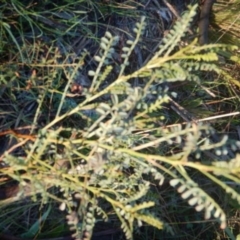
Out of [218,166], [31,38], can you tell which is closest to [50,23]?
[31,38]

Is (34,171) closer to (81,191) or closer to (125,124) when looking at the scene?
(81,191)

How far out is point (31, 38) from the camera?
5.66 ft

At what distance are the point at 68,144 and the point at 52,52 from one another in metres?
0.52

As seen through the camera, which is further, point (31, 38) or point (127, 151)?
point (31, 38)

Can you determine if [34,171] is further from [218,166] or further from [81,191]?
[218,166]

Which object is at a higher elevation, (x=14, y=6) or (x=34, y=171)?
(x=14, y=6)

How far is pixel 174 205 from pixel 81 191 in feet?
2.21

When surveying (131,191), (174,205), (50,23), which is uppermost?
(50,23)

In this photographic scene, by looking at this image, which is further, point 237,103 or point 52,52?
point 237,103

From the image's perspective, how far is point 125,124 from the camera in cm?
114

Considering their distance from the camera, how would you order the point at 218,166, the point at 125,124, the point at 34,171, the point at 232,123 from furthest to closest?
the point at 232,123 → the point at 34,171 → the point at 125,124 → the point at 218,166

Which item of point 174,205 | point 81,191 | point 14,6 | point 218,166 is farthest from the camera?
point 174,205

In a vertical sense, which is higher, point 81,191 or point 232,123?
point 81,191

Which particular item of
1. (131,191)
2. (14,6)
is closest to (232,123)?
(131,191)
